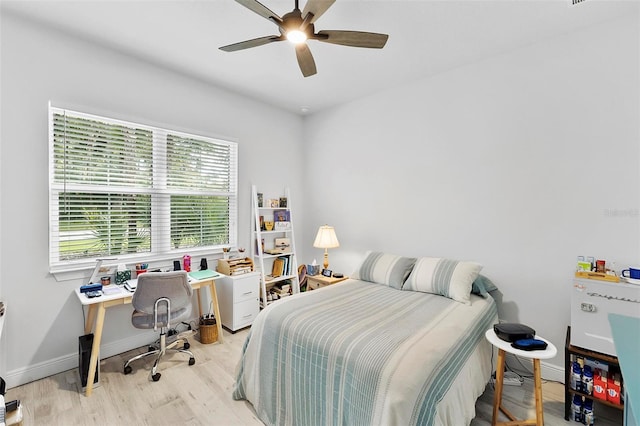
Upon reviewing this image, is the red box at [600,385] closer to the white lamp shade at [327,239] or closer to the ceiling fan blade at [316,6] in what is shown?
the white lamp shade at [327,239]

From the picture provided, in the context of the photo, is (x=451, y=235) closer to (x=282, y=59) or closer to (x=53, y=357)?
(x=282, y=59)

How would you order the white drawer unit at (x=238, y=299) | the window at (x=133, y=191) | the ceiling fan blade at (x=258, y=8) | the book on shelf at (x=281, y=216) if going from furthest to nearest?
1. the book on shelf at (x=281, y=216)
2. the white drawer unit at (x=238, y=299)
3. the window at (x=133, y=191)
4. the ceiling fan blade at (x=258, y=8)

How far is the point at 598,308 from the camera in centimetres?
191

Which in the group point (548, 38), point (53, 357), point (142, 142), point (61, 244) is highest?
point (548, 38)

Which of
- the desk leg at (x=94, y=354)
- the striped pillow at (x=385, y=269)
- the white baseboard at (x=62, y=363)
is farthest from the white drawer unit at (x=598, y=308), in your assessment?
the white baseboard at (x=62, y=363)

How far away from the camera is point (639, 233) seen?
2.05 meters

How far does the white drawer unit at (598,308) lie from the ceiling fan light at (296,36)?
2443 millimetres

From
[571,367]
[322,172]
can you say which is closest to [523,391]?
[571,367]

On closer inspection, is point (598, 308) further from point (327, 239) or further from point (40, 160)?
point (40, 160)

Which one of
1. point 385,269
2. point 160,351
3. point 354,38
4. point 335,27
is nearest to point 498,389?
point 385,269

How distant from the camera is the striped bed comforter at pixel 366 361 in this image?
Result: 140 centimetres

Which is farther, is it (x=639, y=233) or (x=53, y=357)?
(x=53, y=357)

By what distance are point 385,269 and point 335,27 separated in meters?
2.20

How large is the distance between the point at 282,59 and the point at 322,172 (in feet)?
5.73
